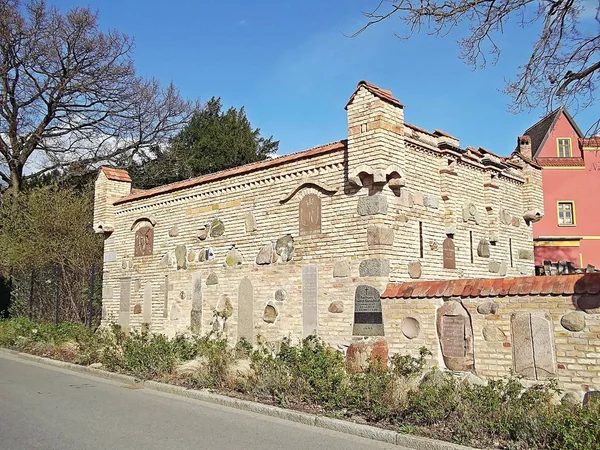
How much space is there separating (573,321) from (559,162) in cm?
2721

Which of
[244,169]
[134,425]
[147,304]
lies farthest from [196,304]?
[134,425]

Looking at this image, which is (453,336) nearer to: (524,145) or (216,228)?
(216,228)

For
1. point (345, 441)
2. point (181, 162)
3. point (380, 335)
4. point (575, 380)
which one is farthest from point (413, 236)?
point (181, 162)

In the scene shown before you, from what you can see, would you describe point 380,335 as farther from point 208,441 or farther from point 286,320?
point 208,441

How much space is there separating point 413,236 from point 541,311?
140 inches

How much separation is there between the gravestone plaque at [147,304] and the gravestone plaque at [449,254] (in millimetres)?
8102

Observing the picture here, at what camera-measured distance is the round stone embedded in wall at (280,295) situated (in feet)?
38.7

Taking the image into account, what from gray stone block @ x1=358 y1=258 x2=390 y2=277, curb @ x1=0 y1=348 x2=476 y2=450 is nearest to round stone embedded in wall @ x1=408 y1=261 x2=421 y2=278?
gray stone block @ x1=358 y1=258 x2=390 y2=277

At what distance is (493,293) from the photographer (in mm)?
8359

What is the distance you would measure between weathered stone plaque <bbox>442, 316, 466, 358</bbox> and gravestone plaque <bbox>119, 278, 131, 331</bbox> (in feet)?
33.6

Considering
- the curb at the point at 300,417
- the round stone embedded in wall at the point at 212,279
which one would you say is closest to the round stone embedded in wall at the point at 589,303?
the curb at the point at 300,417

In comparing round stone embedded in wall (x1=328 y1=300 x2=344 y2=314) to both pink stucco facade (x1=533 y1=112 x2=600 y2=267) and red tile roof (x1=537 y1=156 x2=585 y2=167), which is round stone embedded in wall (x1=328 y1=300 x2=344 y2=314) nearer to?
pink stucco facade (x1=533 y1=112 x2=600 y2=267)

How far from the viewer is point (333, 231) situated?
11039 mm

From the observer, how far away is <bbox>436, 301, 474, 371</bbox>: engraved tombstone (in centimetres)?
868
